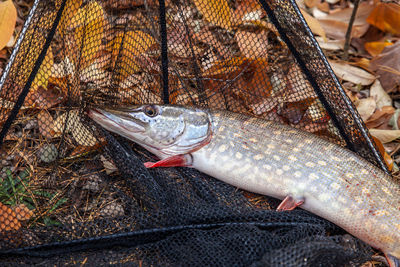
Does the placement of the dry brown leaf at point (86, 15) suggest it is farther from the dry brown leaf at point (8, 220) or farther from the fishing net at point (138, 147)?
the dry brown leaf at point (8, 220)

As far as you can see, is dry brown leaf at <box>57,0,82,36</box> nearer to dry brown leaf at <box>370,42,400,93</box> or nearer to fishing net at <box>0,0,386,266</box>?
fishing net at <box>0,0,386,266</box>

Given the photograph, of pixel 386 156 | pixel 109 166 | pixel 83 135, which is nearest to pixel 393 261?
pixel 386 156

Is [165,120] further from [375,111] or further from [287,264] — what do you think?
[375,111]

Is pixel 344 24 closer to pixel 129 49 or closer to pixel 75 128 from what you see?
pixel 129 49

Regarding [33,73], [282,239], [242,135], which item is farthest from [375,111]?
[33,73]

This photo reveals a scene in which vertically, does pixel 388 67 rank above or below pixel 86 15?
below

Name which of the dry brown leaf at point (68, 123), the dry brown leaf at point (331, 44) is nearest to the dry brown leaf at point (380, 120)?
the dry brown leaf at point (331, 44)

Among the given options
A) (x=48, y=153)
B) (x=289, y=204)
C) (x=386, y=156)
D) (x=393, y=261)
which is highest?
(x=48, y=153)
